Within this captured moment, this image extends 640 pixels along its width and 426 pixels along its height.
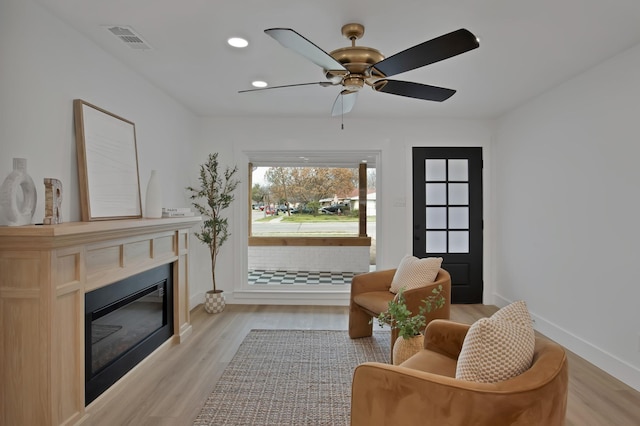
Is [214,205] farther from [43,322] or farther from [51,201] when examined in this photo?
[43,322]

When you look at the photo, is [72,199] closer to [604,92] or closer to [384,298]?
[384,298]

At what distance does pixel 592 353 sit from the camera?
3121 mm

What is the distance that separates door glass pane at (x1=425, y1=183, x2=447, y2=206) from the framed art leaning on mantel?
3460mm

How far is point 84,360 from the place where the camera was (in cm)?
229

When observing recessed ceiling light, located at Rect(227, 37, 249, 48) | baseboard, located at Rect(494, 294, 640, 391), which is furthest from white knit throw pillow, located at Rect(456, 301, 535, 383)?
recessed ceiling light, located at Rect(227, 37, 249, 48)

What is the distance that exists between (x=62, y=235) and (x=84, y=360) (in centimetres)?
85

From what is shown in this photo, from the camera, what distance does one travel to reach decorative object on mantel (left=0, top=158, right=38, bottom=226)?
1.90m

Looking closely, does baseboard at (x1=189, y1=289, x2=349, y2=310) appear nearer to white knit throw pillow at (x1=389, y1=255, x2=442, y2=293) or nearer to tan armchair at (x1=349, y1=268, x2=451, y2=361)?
tan armchair at (x1=349, y1=268, x2=451, y2=361)

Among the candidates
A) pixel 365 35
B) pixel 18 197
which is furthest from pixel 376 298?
pixel 18 197

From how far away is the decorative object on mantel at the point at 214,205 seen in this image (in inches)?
179

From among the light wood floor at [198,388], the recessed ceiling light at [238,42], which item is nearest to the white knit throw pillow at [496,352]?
the light wood floor at [198,388]

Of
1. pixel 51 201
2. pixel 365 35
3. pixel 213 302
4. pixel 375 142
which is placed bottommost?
pixel 213 302

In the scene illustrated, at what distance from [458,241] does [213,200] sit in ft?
10.5

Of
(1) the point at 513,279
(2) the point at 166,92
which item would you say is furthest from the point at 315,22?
(1) the point at 513,279
